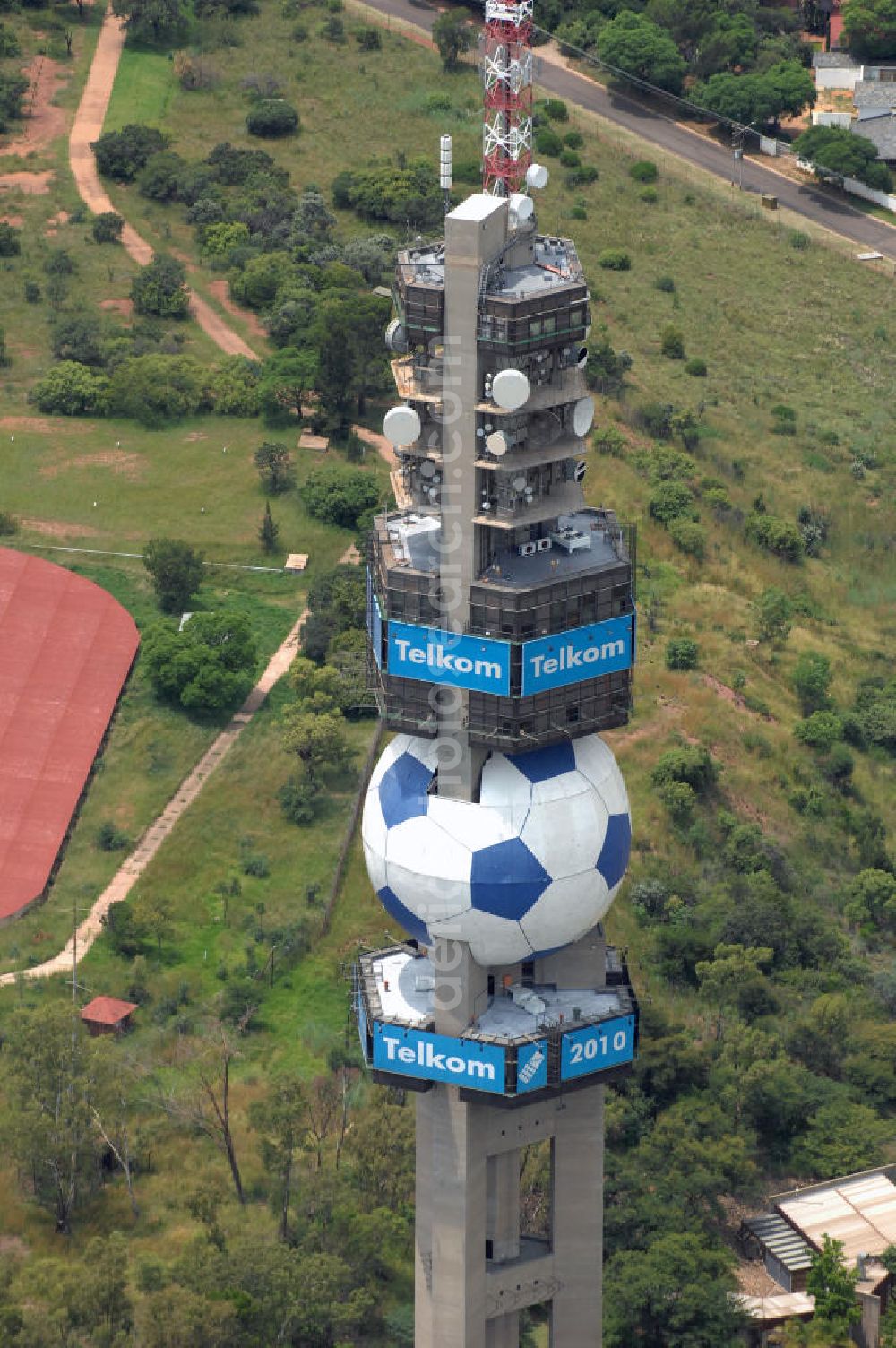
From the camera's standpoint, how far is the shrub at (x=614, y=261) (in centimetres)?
19688

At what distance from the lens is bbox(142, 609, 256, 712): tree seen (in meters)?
145

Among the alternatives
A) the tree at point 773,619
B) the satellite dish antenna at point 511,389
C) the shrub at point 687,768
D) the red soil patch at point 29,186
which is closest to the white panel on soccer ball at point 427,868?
the satellite dish antenna at point 511,389

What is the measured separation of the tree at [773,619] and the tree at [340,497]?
2180 cm

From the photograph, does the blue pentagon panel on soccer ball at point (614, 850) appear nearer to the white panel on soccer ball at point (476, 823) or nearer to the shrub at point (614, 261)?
the white panel on soccer ball at point (476, 823)

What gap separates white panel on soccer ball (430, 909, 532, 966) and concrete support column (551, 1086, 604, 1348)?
255 inches

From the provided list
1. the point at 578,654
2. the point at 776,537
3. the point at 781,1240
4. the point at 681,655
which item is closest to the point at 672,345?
the point at 776,537

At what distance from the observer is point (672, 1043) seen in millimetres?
124688

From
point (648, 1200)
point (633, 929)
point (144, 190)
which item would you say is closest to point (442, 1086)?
point (648, 1200)

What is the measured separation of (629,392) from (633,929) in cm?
5262

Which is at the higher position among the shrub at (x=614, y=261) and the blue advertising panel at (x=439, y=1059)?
the blue advertising panel at (x=439, y=1059)

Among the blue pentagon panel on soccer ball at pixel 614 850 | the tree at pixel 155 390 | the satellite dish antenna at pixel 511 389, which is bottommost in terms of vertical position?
the tree at pixel 155 390

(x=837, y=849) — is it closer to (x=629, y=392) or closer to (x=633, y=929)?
(x=633, y=929)

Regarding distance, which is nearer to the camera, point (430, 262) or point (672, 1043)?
point (430, 262)

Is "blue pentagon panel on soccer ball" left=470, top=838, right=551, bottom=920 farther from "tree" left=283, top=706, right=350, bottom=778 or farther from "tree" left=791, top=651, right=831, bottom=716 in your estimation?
"tree" left=791, top=651, right=831, bottom=716
